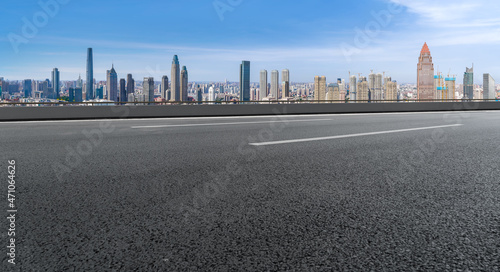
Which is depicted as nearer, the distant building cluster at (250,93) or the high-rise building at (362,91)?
the distant building cluster at (250,93)

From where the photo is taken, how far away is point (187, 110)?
1833cm

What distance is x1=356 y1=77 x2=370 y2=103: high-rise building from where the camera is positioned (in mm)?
24252

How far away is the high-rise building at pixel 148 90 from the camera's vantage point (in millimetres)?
20091

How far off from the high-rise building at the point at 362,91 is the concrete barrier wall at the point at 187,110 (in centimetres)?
109

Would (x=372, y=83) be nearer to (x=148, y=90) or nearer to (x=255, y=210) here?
(x=148, y=90)

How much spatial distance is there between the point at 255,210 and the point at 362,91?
78.8ft

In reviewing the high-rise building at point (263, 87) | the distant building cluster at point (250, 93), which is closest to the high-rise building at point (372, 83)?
the distant building cluster at point (250, 93)

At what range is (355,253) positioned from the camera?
2.35 metres

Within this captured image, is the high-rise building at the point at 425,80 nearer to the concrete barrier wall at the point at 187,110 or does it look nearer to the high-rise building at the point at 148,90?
the concrete barrier wall at the point at 187,110

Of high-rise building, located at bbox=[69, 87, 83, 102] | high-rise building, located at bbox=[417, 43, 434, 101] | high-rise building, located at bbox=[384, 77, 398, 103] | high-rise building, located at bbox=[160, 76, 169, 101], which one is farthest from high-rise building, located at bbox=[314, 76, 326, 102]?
high-rise building, located at bbox=[69, 87, 83, 102]

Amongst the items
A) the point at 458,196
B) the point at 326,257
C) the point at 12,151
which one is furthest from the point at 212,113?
the point at 326,257

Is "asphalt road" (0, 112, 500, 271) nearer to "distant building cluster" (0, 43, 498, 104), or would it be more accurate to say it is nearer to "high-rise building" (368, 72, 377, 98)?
"distant building cluster" (0, 43, 498, 104)

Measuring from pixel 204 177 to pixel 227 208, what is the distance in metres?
1.30

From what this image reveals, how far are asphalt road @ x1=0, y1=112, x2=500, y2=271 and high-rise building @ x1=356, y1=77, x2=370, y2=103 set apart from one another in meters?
18.3
